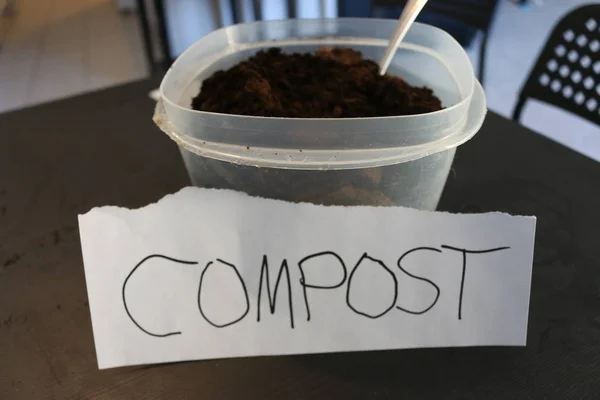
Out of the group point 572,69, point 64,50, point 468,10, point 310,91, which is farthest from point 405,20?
point 64,50

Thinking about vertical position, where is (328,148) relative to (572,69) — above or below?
above

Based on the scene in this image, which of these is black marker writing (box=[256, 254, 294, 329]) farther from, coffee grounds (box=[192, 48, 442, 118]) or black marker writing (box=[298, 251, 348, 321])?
coffee grounds (box=[192, 48, 442, 118])

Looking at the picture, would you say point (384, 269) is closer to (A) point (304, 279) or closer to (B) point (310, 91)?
(A) point (304, 279)

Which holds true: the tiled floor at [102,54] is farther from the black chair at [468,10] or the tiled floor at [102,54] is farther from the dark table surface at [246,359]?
the dark table surface at [246,359]

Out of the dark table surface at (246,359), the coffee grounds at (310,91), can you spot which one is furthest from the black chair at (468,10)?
the coffee grounds at (310,91)

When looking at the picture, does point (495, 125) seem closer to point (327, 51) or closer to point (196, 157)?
point (327, 51)
